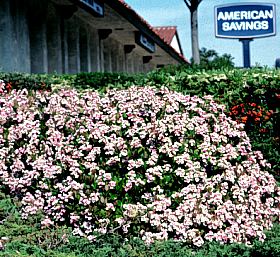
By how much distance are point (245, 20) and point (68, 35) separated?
5.17m

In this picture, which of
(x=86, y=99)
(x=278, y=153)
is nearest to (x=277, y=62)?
(x=278, y=153)

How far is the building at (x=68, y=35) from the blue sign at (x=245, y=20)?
2.32 m

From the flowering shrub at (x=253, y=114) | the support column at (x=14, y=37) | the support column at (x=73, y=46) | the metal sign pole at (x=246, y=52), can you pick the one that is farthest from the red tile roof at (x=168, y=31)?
the flowering shrub at (x=253, y=114)

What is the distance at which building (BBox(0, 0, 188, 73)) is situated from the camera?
1409 centimetres

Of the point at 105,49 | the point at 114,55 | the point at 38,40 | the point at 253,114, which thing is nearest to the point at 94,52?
the point at 105,49

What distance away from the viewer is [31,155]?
6.31 m

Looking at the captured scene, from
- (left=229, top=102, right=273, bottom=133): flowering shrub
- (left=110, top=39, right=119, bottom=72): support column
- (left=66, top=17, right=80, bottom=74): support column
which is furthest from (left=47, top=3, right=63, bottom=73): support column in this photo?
(left=229, top=102, right=273, bottom=133): flowering shrub

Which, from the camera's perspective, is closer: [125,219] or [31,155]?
[125,219]

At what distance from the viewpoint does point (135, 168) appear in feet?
19.8

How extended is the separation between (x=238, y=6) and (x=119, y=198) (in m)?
11.4

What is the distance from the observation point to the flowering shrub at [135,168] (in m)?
5.84

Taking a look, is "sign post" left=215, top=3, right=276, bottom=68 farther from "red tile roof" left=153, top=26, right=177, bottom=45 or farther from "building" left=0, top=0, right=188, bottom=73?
"red tile roof" left=153, top=26, right=177, bottom=45

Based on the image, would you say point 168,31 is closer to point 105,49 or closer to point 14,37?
point 105,49

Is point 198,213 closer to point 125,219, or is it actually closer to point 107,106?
point 125,219
